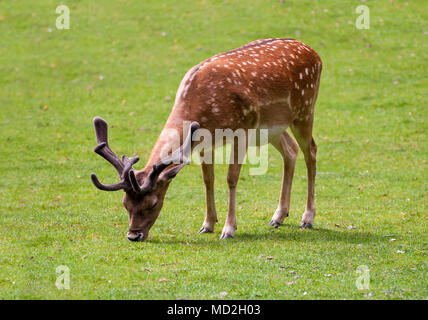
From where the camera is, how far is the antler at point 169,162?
22.7 feet

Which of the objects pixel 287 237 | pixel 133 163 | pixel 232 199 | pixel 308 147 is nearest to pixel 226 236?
pixel 232 199

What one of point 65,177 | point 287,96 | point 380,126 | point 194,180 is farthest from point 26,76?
point 287,96

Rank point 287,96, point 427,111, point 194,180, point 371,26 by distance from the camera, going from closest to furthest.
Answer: point 287,96 < point 194,180 < point 427,111 < point 371,26

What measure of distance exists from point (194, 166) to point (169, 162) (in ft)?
18.7

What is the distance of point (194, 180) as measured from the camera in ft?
38.4

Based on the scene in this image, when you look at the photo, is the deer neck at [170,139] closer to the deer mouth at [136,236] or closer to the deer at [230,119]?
the deer at [230,119]

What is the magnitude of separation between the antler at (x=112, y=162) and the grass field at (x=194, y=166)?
70 centimetres

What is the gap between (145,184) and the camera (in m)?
6.96

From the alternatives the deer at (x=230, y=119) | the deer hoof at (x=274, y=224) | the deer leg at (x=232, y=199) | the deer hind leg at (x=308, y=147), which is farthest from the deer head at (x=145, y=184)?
the deer hind leg at (x=308, y=147)

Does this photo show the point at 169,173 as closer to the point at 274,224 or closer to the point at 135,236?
the point at 135,236

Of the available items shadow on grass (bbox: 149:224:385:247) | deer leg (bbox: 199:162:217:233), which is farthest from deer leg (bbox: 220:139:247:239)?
deer leg (bbox: 199:162:217:233)

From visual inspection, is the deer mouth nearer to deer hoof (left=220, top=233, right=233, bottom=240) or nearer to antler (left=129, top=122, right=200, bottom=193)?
antler (left=129, top=122, right=200, bottom=193)

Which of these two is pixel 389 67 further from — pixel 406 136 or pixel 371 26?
pixel 406 136
